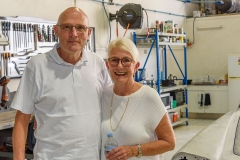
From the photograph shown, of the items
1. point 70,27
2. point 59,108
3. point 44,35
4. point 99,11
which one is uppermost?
point 99,11

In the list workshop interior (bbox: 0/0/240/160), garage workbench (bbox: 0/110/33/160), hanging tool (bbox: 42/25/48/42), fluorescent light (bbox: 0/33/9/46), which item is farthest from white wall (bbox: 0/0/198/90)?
garage workbench (bbox: 0/110/33/160)

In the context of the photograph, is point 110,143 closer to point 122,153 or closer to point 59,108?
point 122,153

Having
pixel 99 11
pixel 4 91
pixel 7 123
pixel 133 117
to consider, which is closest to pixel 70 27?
pixel 133 117

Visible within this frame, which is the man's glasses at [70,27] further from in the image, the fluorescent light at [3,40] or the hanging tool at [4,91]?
the hanging tool at [4,91]

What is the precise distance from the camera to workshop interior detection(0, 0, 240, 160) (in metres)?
3.98

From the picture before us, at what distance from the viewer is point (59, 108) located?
197 cm

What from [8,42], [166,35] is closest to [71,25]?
[8,42]

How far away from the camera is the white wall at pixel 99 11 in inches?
176

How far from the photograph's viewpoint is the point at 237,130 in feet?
7.13

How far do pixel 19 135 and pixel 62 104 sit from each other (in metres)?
0.28

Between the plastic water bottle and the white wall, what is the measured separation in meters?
2.65

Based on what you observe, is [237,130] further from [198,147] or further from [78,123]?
[78,123]

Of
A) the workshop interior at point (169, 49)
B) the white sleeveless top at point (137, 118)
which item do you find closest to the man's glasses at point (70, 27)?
the white sleeveless top at point (137, 118)

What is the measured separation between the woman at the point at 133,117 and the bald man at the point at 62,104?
0.38 ft
